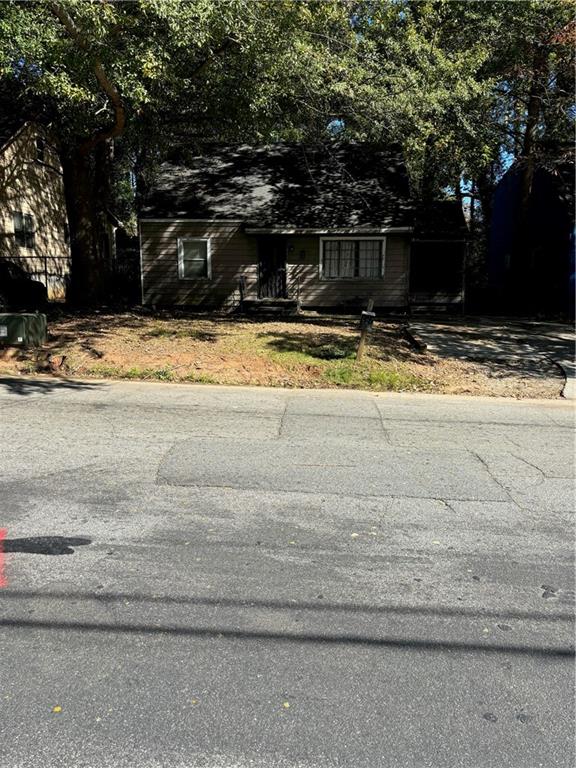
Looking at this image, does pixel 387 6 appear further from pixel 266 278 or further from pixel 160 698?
pixel 160 698

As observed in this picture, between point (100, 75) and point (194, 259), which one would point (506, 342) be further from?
point (194, 259)

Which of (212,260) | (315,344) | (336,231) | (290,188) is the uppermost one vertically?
(290,188)

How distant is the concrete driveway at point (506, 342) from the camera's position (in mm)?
12005

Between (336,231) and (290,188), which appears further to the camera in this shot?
(290,188)

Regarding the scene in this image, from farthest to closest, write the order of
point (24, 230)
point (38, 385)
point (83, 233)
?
point (24, 230), point (83, 233), point (38, 385)

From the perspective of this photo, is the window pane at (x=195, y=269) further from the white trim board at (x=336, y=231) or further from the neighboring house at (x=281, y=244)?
the white trim board at (x=336, y=231)

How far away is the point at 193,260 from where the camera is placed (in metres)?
20.0

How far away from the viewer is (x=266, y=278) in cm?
1989

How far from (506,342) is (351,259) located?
6.97 meters

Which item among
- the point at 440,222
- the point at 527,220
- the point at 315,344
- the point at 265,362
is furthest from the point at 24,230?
the point at 527,220

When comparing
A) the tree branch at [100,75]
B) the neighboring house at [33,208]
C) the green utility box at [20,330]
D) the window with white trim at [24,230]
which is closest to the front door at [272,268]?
the tree branch at [100,75]

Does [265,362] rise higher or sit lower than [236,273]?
lower

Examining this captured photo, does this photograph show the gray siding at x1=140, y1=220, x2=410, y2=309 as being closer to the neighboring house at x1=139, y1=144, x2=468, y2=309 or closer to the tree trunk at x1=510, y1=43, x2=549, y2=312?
the neighboring house at x1=139, y1=144, x2=468, y2=309

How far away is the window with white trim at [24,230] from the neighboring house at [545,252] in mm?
19097
